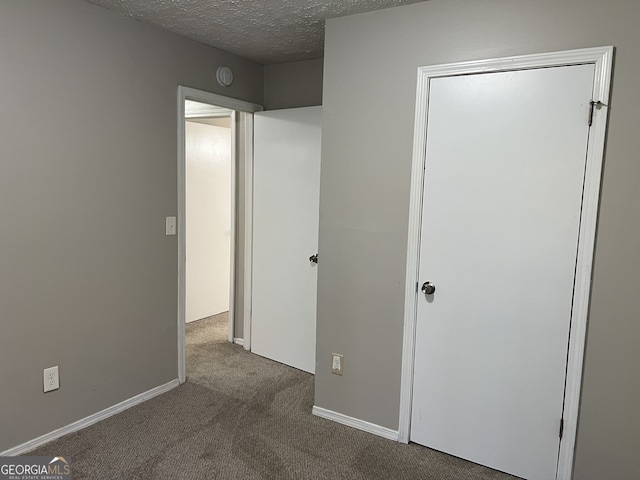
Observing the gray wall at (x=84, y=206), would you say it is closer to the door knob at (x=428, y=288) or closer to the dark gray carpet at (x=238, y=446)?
the dark gray carpet at (x=238, y=446)

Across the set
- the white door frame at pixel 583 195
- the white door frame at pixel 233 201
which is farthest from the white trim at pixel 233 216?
the white door frame at pixel 583 195

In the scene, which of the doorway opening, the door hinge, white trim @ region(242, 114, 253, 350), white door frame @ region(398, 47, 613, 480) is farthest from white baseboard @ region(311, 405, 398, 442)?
the door hinge

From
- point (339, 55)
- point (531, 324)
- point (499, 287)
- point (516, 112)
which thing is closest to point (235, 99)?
point (339, 55)

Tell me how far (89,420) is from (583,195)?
2.82m

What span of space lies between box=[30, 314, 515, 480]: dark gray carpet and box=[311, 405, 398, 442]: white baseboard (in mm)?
37

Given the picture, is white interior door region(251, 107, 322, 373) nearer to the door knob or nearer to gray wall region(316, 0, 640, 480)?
gray wall region(316, 0, 640, 480)

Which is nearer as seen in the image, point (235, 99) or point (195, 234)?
point (235, 99)

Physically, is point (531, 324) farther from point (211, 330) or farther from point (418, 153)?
point (211, 330)

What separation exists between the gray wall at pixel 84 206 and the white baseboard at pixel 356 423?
3.56 feet

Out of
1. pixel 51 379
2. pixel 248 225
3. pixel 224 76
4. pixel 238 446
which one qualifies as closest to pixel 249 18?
pixel 224 76

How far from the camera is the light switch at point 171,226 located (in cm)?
297

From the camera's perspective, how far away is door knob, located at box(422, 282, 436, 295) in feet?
7.75

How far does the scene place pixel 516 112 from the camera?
2098 mm

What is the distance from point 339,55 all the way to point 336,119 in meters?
0.35
